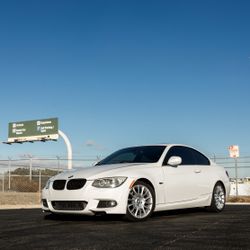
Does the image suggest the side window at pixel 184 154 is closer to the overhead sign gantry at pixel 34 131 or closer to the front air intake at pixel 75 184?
the front air intake at pixel 75 184

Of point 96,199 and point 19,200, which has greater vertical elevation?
point 96,199

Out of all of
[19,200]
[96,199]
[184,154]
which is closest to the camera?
[96,199]

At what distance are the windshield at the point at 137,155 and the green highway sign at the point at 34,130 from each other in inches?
1332

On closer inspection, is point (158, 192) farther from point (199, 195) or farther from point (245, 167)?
point (245, 167)

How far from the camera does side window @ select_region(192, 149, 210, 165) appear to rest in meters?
9.78

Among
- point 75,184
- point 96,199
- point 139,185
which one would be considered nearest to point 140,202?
point 139,185

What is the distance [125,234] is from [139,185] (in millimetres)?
1957

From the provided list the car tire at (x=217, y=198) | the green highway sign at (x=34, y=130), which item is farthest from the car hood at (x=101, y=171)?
the green highway sign at (x=34, y=130)

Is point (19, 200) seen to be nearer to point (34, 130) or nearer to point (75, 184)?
point (75, 184)

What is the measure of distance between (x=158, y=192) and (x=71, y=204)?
1.54 meters

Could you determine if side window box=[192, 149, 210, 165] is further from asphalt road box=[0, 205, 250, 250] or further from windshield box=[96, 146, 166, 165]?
asphalt road box=[0, 205, 250, 250]

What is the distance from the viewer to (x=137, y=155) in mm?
8938

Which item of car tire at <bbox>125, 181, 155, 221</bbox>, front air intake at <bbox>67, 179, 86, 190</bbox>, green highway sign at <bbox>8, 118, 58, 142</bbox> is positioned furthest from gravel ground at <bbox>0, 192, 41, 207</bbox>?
green highway sign at <bbox>8, 118, 58, 142</bbox>

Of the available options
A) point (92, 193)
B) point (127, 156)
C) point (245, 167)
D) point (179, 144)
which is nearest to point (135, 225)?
point (92, 193)
